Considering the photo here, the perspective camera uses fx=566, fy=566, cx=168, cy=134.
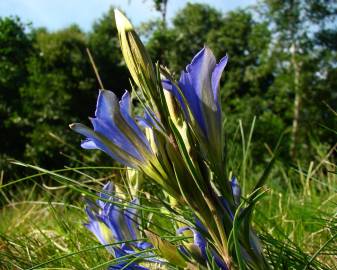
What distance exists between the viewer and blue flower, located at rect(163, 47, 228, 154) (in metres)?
0.49

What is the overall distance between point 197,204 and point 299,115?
10.7 metres

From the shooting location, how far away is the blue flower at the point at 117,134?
51 cm

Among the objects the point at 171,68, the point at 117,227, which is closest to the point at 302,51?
the point at 171,68

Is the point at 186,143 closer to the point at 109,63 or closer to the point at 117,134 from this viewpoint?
the point at 117,134

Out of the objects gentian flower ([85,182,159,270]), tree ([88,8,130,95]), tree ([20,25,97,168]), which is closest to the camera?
gentian flower ([85,182,159,270])

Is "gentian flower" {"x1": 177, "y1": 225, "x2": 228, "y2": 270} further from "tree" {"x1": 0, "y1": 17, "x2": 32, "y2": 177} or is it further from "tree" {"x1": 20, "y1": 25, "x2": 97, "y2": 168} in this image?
"tree" {"x1": 0, "y1": 17, "x2": 32, "y2": 177}

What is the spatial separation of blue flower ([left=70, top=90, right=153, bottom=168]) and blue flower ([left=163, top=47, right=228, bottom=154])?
5 cm

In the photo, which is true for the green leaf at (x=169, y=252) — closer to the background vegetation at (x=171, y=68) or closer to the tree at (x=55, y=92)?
the background vegetation at (x=171, y=68)

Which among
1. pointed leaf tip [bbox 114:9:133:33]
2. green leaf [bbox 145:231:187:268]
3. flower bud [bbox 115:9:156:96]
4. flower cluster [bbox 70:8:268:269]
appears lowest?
green leaf [bbox 145:231:187:268]

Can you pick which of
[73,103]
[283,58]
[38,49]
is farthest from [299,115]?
[38,49]

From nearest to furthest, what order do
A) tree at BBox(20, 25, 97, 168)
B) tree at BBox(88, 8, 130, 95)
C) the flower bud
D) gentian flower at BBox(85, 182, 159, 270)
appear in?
1. the flower bud
2. gentian flower at BBox(85, 182, 159, 270)
3. tree at BBox(20, 25, 97, 168)
4. tree at BBox(88, 8, 130, 95)

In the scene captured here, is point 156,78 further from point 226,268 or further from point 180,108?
point 226,268

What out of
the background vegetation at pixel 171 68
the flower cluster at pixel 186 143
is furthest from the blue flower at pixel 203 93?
the background vegetation at pixel 171 68

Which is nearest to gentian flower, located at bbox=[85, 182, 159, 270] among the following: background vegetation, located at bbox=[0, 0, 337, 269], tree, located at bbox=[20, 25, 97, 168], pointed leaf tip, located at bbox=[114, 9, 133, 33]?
pointed leaf tip, located at bbox=[114, 9, 133, 33]
